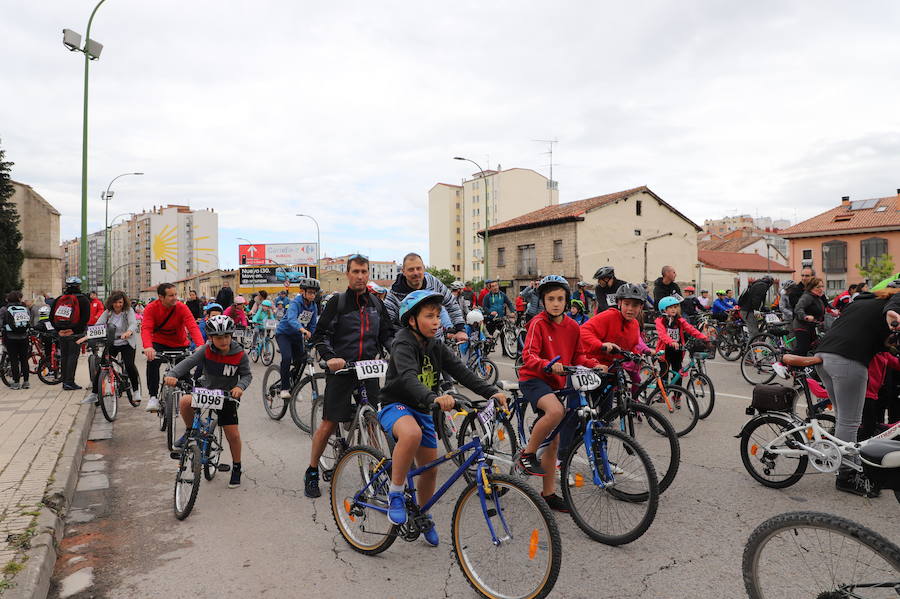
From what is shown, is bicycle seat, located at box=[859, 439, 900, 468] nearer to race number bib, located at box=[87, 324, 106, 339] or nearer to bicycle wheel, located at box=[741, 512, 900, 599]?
bicycle wheel, located at box=[741, 512, 900, 599]

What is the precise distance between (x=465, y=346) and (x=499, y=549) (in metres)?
6.93

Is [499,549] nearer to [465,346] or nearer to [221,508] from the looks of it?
[221,508]

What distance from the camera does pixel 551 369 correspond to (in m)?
4.17

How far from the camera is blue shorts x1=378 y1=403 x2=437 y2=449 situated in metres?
3.53

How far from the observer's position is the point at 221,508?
482 centimetres

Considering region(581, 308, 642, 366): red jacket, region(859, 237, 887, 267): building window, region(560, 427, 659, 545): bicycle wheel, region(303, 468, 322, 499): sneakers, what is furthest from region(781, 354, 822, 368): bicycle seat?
region(859, 237, 887, 267): building window

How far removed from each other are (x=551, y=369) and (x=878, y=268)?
1952 inches

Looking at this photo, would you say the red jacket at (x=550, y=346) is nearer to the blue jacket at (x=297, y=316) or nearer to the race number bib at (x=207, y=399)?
the race number bib at (x=207, y=399)

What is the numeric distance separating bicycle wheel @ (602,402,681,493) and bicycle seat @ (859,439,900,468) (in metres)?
1.78

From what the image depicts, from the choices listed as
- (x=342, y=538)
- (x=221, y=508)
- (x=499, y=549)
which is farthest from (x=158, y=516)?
(x=499, y=549)

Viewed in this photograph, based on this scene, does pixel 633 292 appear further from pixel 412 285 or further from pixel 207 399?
pixel 207 399

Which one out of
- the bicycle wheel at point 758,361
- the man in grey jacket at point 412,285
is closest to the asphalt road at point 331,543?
the man in grey jacket at point 412,285

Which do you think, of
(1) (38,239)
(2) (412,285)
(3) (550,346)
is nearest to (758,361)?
(2) (412,285)

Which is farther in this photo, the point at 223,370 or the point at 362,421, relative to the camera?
the point at 223,370
